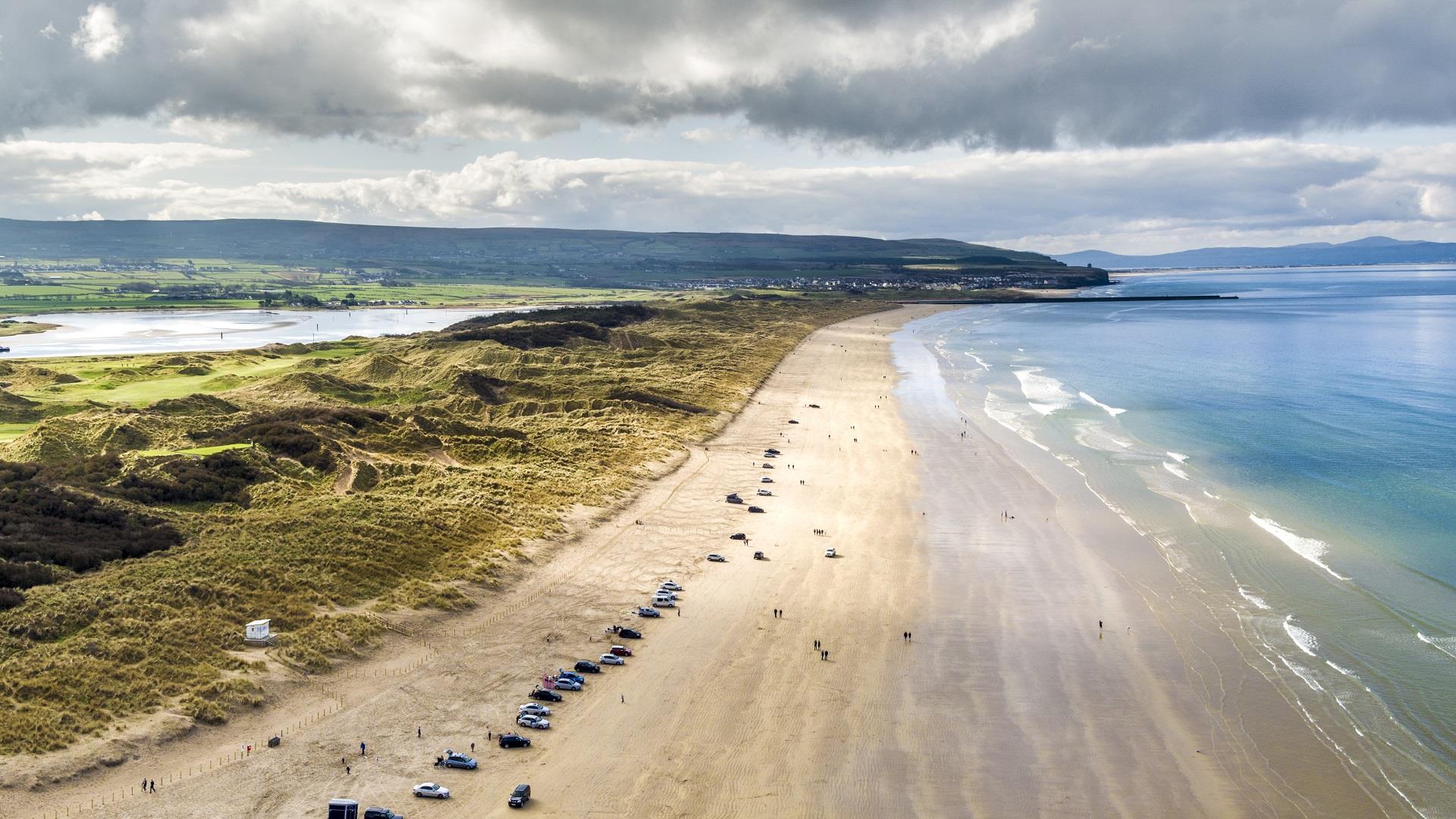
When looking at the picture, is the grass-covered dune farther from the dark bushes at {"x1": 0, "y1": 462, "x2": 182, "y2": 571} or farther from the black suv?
the black suv

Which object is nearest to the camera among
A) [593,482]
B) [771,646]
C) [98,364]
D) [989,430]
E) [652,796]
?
[652,796]

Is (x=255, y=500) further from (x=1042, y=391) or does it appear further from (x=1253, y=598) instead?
(x=1042, y=391)

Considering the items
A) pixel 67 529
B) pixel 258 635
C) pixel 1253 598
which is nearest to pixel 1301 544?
pixel 1253 598

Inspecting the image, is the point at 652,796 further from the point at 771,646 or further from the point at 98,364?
the point at 98,364

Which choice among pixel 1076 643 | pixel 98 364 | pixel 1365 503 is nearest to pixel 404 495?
pixel 1076 643

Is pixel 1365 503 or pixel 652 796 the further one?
pixel 1365 503

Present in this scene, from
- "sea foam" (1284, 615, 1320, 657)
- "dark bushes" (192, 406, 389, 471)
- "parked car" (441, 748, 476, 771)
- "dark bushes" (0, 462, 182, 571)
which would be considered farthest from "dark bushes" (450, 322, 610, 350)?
"sea foam" (1284, 615, 1320, 657)

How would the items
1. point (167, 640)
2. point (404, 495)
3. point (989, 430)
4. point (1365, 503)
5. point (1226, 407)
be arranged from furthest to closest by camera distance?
1. point (1226, 407)
2. point (989, 430)
3. point (1365, 503)
4. point (404, 495)
5. point (167, 640)
